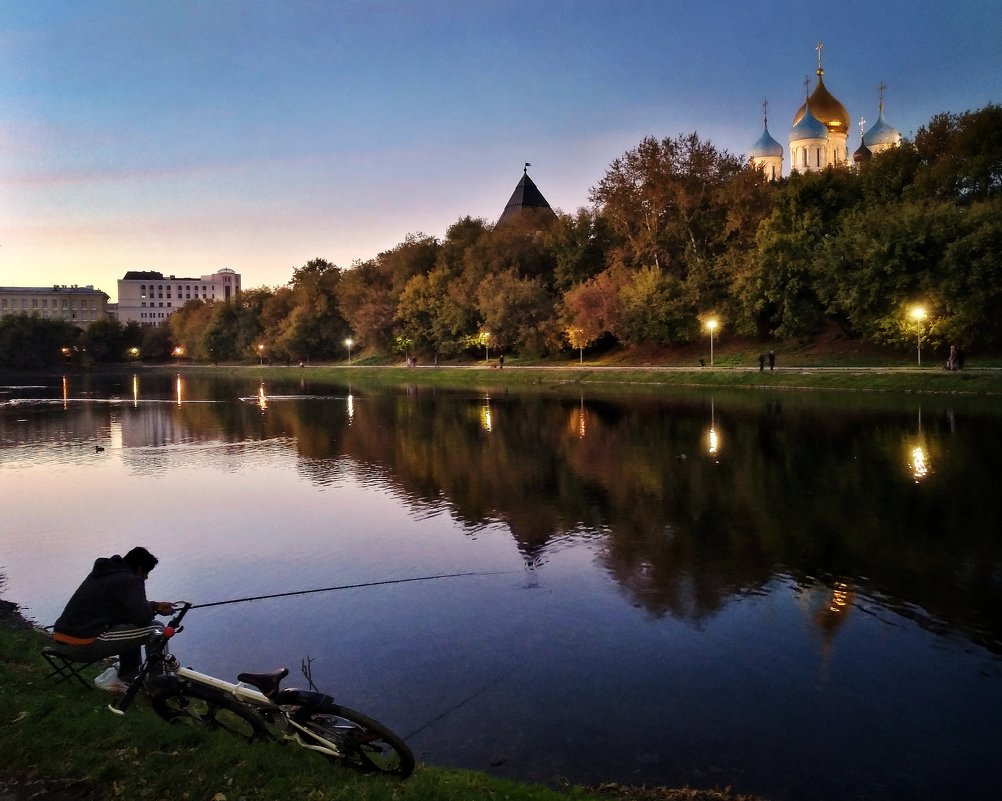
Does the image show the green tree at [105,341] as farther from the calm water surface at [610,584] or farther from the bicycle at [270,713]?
the bicycle at [270,713]

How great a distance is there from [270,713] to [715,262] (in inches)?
2435

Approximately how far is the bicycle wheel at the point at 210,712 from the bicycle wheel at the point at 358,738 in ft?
1.65

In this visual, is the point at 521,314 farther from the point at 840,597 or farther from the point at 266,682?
the point at 266,682

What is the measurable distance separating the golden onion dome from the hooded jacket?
99458 mm

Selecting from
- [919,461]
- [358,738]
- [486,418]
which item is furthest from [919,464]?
[486,418]

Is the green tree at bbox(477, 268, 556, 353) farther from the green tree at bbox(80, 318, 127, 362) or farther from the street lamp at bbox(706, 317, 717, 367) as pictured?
the green tree at bbox(80, 318, 127, 362)

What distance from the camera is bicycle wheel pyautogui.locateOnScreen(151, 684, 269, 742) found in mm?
6391

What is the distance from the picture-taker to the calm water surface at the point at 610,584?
24.3 feet

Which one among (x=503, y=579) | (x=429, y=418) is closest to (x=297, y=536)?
(x=503, y=579)

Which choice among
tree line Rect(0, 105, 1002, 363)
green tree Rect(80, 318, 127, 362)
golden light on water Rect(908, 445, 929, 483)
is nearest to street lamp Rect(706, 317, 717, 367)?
tree line Rect(0, 105, 1002, 363)

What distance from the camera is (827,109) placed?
9119 centimetres

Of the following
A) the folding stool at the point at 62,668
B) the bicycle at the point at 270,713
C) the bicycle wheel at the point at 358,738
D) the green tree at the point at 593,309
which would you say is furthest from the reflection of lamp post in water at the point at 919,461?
the green tree at the point at 593,309

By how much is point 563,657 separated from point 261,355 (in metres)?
115

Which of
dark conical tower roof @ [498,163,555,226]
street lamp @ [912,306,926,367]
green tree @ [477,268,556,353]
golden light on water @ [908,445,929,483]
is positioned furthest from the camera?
dark conical tower roof @ [498,163,555,226]
